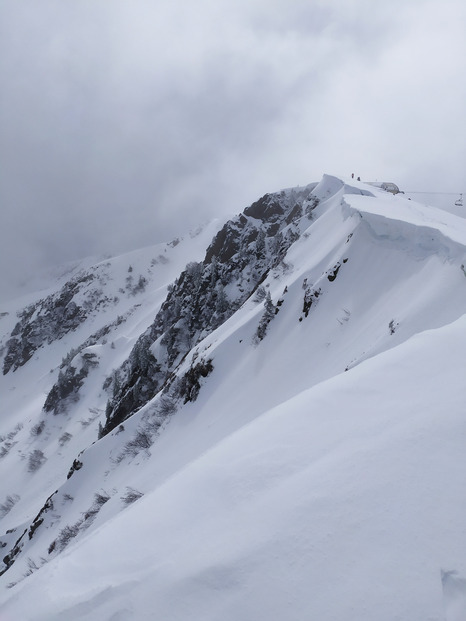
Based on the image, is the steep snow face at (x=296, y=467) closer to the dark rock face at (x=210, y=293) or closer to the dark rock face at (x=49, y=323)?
the dark rock face at (x=210, y=293)

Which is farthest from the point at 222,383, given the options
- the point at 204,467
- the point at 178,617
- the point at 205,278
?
the point at 205,278

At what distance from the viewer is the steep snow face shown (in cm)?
337

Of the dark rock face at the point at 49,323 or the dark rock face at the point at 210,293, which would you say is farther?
the dark rock face at the point at 49,323

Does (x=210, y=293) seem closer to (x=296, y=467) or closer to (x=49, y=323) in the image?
(x=296, y=467)

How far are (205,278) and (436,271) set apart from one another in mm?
24231

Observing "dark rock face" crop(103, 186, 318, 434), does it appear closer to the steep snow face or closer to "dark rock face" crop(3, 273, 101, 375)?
the steep snow face

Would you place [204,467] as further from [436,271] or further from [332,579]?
[436,271]

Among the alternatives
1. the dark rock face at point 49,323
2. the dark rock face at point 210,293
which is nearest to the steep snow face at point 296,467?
the dark rock face at point 210,293

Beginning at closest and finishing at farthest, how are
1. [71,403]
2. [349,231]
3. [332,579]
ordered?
[332,579] → [349,231] → [71,403]

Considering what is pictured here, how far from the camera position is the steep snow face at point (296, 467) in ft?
11.1

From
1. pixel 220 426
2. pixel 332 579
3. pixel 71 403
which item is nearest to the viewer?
pixel 332 579

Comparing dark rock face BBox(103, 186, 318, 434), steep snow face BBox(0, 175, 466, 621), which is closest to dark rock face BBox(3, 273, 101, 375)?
dark rock face BBox(103, 186, 318, 434)

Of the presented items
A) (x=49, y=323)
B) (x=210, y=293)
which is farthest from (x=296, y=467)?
(x=49, y=323)

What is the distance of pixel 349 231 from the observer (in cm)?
1856
